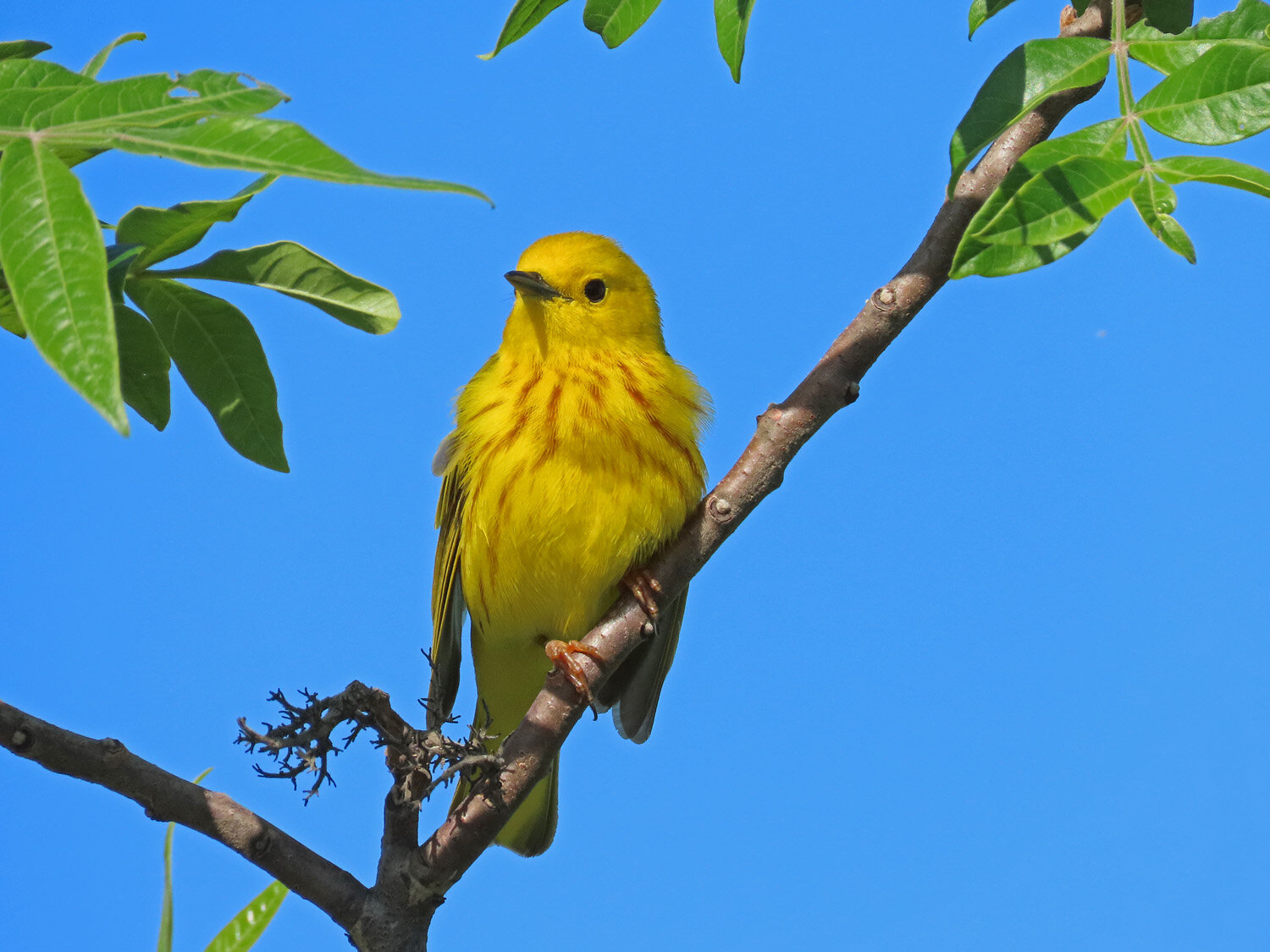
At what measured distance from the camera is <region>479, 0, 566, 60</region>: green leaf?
93.8 inches

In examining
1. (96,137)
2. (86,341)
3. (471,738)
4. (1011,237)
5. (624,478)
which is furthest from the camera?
(624,478)

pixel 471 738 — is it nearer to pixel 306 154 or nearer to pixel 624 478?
pixel 624 478

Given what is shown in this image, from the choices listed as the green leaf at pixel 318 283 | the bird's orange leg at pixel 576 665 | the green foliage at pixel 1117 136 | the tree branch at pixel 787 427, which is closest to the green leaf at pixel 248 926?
the tree branch at pixel 787 427

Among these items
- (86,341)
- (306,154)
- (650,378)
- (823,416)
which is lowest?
(86,341)

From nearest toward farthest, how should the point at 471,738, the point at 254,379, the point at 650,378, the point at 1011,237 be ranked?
1. the point at 1011,237
2. the point at 254,379
3. the point at 471,738
4. the point at 650,378

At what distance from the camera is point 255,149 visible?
Result: 1.29 metres

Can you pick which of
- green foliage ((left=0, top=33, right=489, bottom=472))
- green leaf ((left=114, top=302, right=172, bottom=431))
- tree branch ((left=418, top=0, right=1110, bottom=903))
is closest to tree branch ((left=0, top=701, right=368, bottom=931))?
tree branch ((left=418, top=0, right=1110, bottom=903))

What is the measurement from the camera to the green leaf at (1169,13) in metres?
2.61

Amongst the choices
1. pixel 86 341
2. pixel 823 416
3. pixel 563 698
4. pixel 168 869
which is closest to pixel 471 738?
pixel 563 698

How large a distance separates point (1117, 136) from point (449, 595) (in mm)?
2743

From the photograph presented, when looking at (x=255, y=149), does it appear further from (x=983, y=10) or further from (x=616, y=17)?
(x=983, y=10)

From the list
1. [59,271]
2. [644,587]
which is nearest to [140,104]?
[59,271]

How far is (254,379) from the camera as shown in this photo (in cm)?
211

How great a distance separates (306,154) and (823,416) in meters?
1.71
